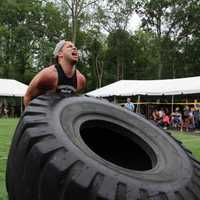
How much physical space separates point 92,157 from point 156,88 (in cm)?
2349

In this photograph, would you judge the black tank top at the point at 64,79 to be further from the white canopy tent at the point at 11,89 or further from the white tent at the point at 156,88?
the white canopy tent at the point at 11,89

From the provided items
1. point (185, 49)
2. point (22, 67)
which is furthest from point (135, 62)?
point (22, 67)

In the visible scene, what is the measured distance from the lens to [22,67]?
56625 mm

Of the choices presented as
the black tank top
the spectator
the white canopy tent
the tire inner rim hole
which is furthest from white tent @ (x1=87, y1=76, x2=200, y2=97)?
the tire inner rim hole

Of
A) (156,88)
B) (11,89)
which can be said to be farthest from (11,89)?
(156,88)

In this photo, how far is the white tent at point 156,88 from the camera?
78.3 feet

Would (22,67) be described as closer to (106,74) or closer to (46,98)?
(106,74)

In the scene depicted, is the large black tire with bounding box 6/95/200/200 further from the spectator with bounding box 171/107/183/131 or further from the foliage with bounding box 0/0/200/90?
the foliage with bounding box 0/0/200/90

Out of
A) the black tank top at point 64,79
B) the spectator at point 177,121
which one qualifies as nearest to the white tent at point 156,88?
the spectator at point 177,121

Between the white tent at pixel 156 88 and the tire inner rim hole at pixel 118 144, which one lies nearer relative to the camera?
the tire inner rim hole at pixel 118 144

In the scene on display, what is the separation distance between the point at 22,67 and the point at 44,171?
5441 cm

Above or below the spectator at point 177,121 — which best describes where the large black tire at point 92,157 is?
above

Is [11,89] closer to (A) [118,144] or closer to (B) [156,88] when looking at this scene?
(B) [156,88]

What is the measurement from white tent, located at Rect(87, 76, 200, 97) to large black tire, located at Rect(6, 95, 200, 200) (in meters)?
18.9
